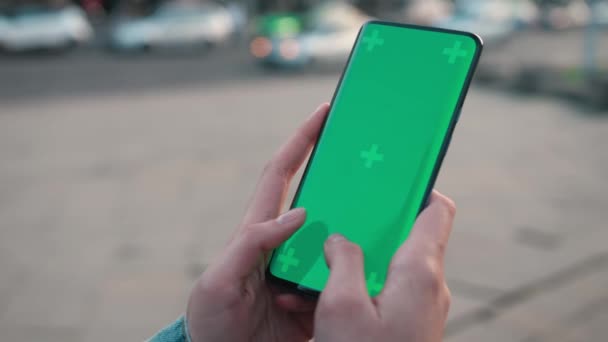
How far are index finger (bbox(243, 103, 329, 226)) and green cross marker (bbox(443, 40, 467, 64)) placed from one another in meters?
0.41

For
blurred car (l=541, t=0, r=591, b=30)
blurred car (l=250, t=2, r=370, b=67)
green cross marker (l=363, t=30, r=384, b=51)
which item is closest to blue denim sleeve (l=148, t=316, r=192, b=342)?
green cross marker (l=363, t=30, r=384, b=51)

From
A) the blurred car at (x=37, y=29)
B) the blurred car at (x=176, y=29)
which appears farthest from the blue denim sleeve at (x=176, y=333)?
the blurred car at (x=37, y=29)

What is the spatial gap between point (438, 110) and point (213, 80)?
13.3 meters

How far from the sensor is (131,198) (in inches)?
256

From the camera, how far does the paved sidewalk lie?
4242 mm

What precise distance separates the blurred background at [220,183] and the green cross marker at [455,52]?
256 cm

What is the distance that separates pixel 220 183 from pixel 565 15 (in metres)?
23.0

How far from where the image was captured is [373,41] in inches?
73.0

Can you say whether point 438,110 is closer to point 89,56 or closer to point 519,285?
point 519,285

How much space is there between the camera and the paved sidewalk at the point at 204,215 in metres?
4.24

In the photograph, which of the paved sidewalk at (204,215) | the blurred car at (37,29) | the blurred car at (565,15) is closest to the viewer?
the paved sidewalk at (204,215)

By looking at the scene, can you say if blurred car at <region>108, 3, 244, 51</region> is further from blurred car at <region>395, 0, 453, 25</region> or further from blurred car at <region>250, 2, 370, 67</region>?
blurred car at <region>395, 0, 453, 25</region>

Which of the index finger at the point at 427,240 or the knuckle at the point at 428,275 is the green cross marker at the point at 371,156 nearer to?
the index finger at the point at 427,240

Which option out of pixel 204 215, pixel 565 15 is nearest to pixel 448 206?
pixel 204 215
